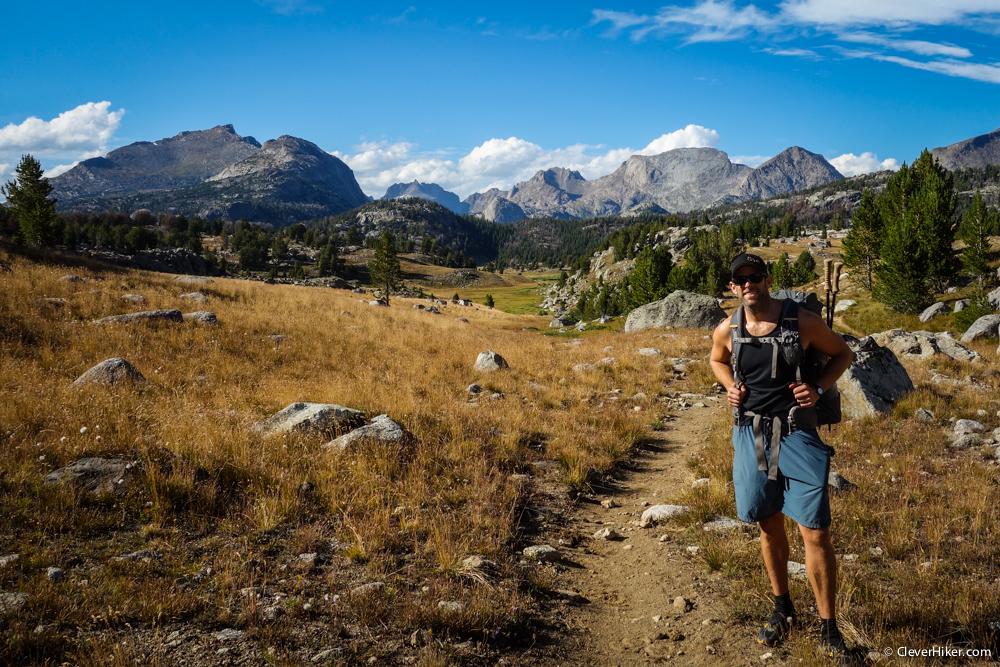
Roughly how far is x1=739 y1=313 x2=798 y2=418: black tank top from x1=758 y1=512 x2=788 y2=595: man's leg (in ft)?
3.31

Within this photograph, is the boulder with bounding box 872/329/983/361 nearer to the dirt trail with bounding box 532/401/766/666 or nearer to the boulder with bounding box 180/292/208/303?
the dirt trail with bounding box 532/401/766/666

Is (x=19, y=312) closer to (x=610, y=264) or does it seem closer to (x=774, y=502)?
(x=774, y=502)

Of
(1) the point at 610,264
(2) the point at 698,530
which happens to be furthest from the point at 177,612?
(1) the point at 610,264

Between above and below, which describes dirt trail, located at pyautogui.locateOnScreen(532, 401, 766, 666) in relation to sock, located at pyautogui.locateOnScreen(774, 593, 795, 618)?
below

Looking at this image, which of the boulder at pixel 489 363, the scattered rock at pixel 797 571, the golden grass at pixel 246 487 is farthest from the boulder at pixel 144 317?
the scattered rock at pixel 797 571

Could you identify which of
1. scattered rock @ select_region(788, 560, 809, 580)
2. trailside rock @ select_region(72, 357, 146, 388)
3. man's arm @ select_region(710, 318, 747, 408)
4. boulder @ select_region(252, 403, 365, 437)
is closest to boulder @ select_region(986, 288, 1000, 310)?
scattered rock @ select_region(788, 560, 809, 580)

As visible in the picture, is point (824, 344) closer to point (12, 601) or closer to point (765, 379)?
point (765, 379)

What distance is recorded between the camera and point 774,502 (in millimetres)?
4215

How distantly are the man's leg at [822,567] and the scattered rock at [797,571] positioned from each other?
3.86ft

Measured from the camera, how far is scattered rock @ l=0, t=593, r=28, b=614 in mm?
3580

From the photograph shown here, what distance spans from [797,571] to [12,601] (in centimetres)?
740

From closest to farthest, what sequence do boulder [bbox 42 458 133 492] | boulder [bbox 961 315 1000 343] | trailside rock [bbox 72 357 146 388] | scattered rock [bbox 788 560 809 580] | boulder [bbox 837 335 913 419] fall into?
scattered rock [bbox 788 560 809 580] → boulder [bbox 42 458 133 492] → trailside rock [bbox 72 357 146 388] → boulder [bbox 837 335 913 419] → boulder [bbox 961 315 1000 343]

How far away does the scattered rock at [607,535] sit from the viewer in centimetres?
639

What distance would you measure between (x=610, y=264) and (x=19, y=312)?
143 m
